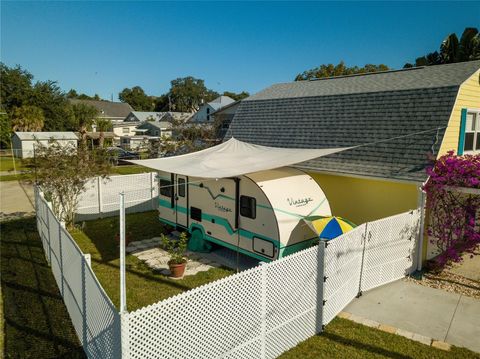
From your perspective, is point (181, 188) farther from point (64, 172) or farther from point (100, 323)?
point (100, 323)

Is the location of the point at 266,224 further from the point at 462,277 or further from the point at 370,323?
the point at 462,277

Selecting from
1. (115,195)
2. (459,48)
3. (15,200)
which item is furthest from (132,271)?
(459,48)

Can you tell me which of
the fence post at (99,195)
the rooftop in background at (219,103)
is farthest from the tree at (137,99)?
the fence post at (99,195)

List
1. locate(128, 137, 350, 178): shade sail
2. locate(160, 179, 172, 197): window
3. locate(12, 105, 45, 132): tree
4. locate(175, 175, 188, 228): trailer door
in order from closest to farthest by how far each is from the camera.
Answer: locate(128, 137, 350, 178): shade sail, locate(175, 175, 188, 228): trailer door, locate(160, 179, 172, 197): window, locate(12, 105, 45, 132): tree

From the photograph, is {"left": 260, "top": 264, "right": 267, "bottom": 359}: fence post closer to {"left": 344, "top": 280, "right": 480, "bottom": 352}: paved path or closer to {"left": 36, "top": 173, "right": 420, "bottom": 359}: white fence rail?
{"left": 36, "top": 173, "right": 420, "bottom": 359}: white fence rail

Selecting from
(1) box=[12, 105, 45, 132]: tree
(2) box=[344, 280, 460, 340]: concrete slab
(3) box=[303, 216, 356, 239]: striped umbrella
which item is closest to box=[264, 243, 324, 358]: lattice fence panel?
(2) box=[344, 280, 460, 340]: concrete slab

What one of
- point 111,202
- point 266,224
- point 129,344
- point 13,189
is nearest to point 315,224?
point 266,224

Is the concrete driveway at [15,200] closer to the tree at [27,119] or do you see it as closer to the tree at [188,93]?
Result: the tree at [27,119]
